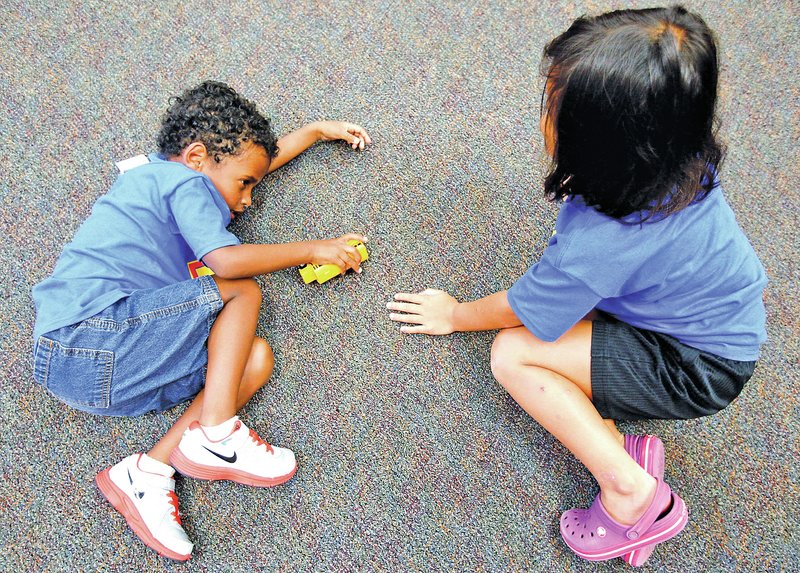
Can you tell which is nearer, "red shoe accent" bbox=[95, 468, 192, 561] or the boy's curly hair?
"red shoe accent" bbox=[95, 468, 192, 561]

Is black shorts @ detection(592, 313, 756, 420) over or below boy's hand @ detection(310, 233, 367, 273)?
below

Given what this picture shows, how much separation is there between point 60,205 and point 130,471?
53cm

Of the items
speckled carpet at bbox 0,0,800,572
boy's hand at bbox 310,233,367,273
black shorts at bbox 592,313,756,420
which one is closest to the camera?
black shorts at bbox 592,313,756,420

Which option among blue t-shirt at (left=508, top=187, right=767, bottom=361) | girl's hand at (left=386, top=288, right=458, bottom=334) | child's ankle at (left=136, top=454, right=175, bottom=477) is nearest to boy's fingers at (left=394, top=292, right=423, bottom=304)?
girl's hand at (left=386, top=288, right=458, bottom=334)

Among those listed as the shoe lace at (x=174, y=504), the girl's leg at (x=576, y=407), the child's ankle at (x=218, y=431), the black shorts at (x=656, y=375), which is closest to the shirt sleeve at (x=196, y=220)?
the child's ankle at (x=218, y=431)

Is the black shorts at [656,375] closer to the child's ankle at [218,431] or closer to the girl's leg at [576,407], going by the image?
the girl's leg at [576,407]

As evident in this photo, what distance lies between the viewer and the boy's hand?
39.9 inches

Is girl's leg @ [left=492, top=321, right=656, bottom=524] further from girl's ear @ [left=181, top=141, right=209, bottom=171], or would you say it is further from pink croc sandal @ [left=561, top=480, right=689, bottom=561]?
girl's ear @ [left=181, top=141, right=209, bottom=171]

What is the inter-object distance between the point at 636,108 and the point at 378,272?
585mm

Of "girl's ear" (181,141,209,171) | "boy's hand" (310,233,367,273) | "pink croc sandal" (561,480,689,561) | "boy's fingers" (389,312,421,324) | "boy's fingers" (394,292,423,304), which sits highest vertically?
"girl's ear" (181,141,209,171)

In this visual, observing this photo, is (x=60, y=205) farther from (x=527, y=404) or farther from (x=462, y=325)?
(x=527, y=404)

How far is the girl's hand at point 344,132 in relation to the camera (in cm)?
115

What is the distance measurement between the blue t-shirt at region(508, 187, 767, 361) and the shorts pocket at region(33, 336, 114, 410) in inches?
23.0

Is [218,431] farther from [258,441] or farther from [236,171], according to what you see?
[236,171]
